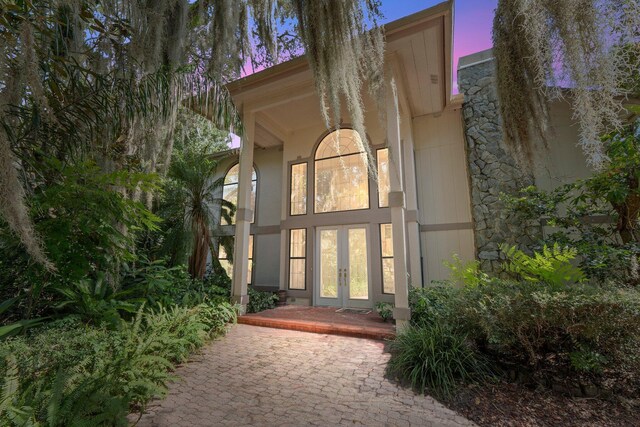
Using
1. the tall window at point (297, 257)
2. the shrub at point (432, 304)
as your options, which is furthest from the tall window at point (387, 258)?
the tall window at point (297, 257)

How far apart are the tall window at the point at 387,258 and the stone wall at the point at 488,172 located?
1.86 m

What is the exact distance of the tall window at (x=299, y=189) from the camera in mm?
7484

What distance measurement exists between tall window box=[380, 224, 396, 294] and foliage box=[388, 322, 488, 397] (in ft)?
9.11

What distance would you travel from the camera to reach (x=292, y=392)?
269cm

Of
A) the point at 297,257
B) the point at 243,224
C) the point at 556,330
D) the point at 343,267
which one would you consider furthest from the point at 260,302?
the point at 556,330

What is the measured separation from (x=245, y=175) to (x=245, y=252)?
161 cm

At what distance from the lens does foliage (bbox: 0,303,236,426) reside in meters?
1.79

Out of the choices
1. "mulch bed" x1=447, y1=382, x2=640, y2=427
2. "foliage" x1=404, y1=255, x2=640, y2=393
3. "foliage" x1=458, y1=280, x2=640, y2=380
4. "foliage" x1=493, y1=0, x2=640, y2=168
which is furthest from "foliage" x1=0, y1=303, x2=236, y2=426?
"foliage" x1=493, y1=0, x2=640, y2=168

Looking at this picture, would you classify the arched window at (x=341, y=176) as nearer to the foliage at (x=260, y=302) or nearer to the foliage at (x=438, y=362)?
the foliage at (x=260, y=302)

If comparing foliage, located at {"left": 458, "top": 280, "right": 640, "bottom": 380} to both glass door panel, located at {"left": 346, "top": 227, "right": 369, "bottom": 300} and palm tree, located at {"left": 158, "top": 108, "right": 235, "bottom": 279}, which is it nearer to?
glass door panel, located at {"left": 346, "top": 227, "right": 369, "bottom": 300}

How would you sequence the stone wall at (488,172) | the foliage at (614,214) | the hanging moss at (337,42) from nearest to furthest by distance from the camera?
the hanging moss at (337,42), the foliage at (614,214), the stone wall at (488,172)

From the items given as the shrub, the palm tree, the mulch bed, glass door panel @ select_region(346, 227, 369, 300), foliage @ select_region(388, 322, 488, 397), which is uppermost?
the palm tree

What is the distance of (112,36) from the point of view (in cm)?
325

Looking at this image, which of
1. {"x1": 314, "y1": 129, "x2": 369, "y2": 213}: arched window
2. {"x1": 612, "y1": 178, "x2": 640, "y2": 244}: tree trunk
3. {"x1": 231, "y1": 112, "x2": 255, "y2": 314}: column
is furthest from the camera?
{"x1": 314, "y1": 129, "x2": 369, "y2": 213}: arched window
